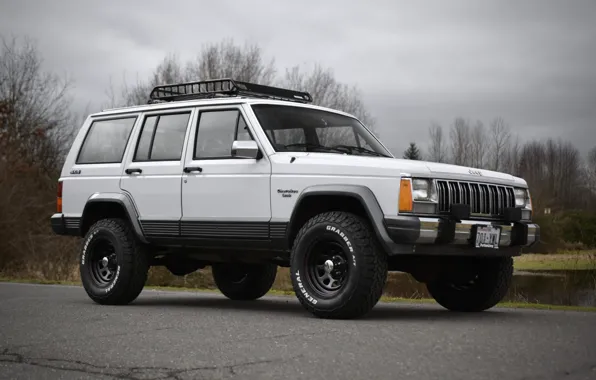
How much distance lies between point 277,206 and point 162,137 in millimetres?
2020

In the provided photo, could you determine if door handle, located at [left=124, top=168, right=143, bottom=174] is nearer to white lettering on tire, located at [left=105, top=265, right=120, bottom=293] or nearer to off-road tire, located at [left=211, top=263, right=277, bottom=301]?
white lettering on tire, located at [left=105, top=265, right=120, bottom=293]

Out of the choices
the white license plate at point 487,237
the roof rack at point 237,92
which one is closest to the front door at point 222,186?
the roof rack at point 237,92

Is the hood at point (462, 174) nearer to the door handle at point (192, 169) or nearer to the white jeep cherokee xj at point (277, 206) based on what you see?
the white jeep cherokee xj at point (277, 206)

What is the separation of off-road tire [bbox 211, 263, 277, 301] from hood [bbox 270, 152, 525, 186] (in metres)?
2.61

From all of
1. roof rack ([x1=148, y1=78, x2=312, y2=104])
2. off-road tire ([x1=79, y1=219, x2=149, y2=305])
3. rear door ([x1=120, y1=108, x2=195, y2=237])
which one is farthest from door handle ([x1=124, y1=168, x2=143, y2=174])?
Answer: roof rack ([x1=148, y1=78, x2=312, y2=104])

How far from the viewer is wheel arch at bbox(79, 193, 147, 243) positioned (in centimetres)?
875

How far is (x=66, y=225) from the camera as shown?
950cm

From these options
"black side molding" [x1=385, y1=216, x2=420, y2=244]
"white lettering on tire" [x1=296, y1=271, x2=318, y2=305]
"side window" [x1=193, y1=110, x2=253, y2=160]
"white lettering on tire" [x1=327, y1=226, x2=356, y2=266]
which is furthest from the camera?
"side window" [x1=193, y1=110, x2=253, y2=160]

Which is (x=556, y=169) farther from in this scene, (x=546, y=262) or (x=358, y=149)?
(x=358, y=149)

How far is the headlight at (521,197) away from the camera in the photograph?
7.73m

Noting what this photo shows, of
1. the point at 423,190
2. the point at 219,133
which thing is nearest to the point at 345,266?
the point at 423,190

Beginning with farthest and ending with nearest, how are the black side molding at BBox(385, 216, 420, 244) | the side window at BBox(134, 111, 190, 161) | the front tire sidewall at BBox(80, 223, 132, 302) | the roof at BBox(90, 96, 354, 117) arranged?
1. the front tire sidewall at BBox(80, 223, 132, 302)
2. the side window at BBox(134, 111, 190, 161)
3. the roof at BBox(90, 96, 354, 117)
4. the black side molding at BBox(385, 216, 420, 244)

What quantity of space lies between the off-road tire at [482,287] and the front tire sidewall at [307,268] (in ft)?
5.65

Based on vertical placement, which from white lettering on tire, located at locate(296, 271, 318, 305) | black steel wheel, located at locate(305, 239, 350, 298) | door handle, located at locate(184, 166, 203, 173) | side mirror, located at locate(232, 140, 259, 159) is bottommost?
white lettering on tire, located at locate(296, 271, 318, 305)
